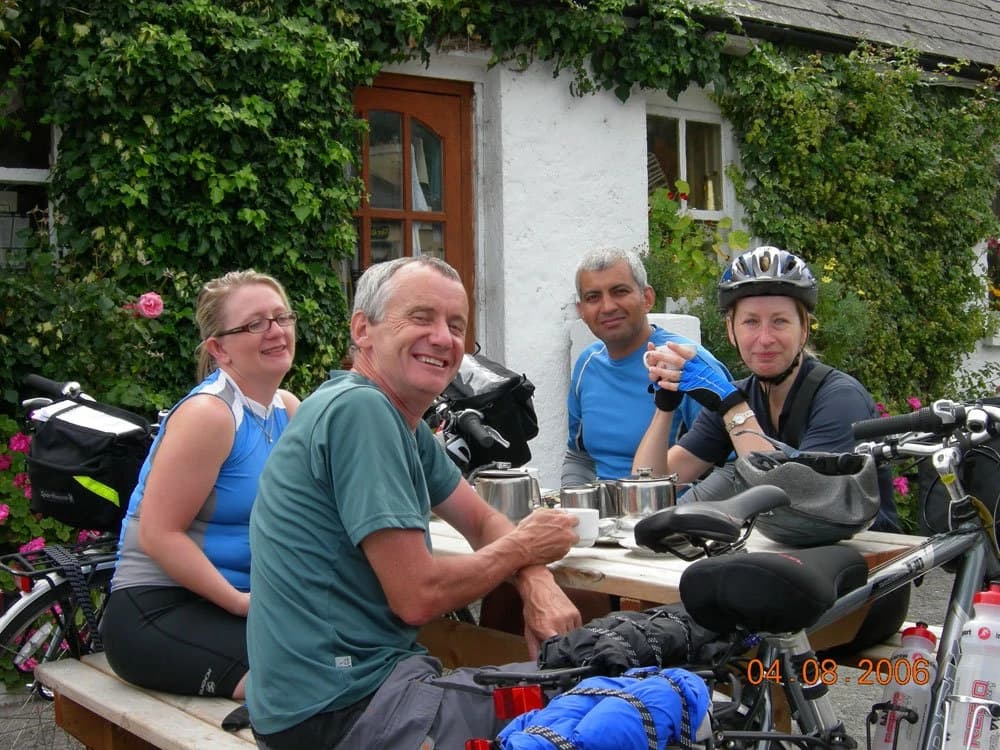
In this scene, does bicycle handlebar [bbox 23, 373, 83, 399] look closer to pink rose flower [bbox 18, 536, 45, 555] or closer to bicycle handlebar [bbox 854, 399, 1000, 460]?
pink rose flower [bbox 18, 536, 45, 555]

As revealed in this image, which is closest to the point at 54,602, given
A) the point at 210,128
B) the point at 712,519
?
the point at 712,519

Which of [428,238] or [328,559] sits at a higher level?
[428,238]

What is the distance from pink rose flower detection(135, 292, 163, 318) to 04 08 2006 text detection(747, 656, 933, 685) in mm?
3968

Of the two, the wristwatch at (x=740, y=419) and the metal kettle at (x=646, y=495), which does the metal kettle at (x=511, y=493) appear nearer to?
the metal kettle at (x=646, y=495)

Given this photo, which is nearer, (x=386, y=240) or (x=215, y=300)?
(x=215, y=300)

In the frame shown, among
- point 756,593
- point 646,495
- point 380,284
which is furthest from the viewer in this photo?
point 646,495

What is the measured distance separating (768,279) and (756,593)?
1.64 meters

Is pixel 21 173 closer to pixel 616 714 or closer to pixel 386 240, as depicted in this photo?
pixel 386 240

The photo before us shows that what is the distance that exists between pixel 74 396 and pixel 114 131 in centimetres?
217

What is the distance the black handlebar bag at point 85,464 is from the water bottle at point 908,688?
2.54 meters

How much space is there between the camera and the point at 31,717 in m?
4.83

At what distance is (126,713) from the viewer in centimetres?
315

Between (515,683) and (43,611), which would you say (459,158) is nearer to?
(43,611)

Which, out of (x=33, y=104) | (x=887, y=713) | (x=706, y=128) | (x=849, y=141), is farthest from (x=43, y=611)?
(x=849, y=141)
